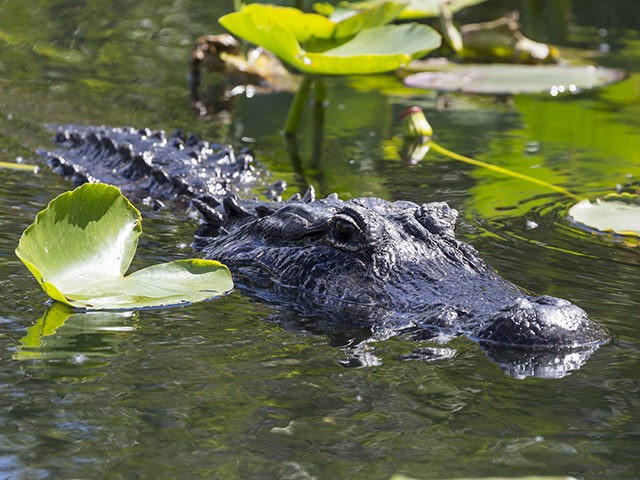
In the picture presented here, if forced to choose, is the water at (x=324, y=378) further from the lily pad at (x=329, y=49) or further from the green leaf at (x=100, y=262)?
the lily pad at (x=329, y=49)

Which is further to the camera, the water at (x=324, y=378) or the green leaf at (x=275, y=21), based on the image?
the green leaf at (x=275, y=21)

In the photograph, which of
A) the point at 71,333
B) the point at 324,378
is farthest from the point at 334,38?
the point at 324,378

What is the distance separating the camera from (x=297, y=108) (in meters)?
7.54

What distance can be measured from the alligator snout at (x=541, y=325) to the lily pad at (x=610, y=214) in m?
1.73

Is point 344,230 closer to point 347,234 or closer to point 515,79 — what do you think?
point 347,234

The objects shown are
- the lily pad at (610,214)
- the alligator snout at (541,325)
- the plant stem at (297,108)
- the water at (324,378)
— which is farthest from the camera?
the plant stem at (297,108)

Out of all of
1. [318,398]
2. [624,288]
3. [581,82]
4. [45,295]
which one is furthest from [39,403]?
[581,82]

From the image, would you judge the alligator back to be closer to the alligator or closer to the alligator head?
the alligator

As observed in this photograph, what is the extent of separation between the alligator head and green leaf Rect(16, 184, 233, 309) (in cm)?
43

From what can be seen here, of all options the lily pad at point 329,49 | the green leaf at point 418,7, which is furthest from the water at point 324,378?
the green leaf at point 418,7

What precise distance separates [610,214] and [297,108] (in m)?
2.66

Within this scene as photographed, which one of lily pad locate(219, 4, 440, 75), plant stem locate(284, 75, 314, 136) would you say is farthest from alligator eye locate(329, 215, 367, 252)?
plant stem locate(284, 75, 314, 136)

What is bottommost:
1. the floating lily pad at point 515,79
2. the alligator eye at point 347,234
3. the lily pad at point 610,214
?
the floating lily pad at point 515,79

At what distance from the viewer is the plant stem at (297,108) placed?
7281 millimetres
